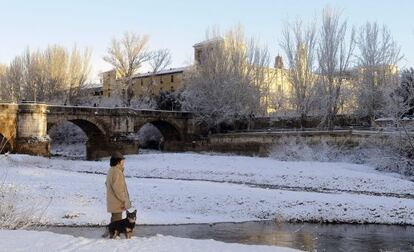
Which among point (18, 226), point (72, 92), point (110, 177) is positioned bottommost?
point (18, 226)

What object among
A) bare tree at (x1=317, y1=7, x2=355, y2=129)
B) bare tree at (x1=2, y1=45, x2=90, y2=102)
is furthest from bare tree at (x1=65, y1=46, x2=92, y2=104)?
bare tree at (x1=317, y1=7, x2=355, y2=129)

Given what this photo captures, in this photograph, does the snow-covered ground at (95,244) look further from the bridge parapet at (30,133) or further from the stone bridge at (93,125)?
the bridge parapet at (30,133)

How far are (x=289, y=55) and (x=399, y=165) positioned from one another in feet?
62.2

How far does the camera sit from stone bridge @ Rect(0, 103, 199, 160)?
138 feet

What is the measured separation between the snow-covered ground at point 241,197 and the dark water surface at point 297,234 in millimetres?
814

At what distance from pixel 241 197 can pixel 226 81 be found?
33452 mm

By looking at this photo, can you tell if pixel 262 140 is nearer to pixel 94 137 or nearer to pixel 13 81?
pixel 94 137

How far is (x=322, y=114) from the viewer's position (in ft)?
149

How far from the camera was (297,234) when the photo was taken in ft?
47.5

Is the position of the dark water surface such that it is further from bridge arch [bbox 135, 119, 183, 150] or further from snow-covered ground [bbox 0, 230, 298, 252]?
bridge arch [bbox 135, 119, 183, 150]

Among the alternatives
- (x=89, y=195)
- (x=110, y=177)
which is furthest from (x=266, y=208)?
(x=110, y=177)

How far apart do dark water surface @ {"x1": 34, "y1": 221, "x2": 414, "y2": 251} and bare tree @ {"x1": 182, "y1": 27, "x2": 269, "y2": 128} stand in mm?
36202

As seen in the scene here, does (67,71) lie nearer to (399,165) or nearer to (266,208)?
(399,165)

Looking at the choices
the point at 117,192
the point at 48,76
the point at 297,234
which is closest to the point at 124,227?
the point at 117,192
